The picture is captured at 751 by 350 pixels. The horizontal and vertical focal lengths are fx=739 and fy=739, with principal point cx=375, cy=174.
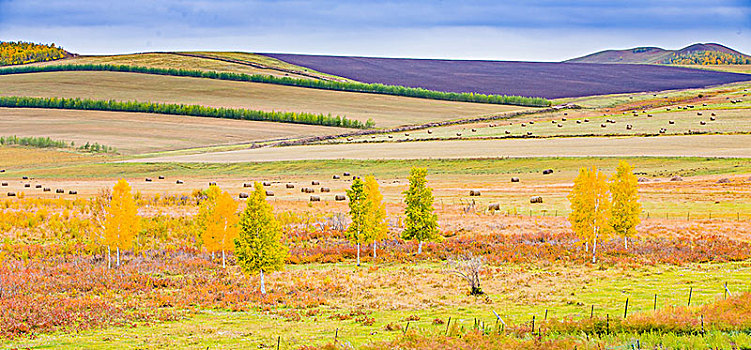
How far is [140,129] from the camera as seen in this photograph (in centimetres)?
14650

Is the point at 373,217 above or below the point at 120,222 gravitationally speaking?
above

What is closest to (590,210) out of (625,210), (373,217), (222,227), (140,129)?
(625,210)

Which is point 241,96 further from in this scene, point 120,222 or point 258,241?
point 258,241

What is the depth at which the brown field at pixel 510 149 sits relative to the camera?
94.2m

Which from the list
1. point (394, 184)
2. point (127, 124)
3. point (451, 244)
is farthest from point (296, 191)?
point (127, 124)

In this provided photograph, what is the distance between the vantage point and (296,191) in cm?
8119

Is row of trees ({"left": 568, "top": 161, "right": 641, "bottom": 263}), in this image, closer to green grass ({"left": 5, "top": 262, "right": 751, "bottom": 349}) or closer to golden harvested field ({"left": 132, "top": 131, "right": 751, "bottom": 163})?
green grass ({"left": 5, "top": 262, "right": 751, "bottom": 349})

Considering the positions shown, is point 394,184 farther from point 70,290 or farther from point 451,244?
Result: point 70,290

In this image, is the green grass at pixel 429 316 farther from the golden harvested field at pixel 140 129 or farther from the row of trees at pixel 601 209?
the golden harvested field at pixel 140 129

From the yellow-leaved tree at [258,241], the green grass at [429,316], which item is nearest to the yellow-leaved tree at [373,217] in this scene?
the yellow-leaved tree at [258,241]

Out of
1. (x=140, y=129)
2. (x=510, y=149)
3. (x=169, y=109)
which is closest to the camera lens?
(x=510, y=149)

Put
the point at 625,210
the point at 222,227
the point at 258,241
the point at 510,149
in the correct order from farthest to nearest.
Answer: the point at 510,149, the point at 625,210, the point at 222,227, the point at 258,241

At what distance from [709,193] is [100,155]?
316ft

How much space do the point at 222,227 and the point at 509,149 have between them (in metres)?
65.5
